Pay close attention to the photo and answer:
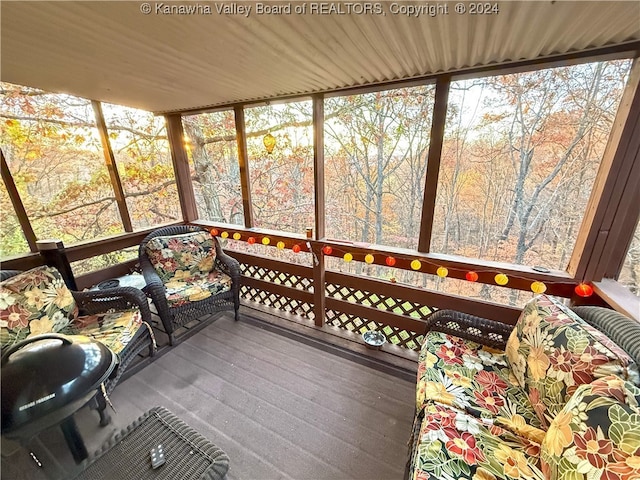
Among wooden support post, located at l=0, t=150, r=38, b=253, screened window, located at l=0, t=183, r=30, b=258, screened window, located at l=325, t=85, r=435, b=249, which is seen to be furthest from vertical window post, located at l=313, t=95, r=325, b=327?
screened window, located at l=0, t=183, r=30, b=258

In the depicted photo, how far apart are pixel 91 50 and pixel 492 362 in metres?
2.93

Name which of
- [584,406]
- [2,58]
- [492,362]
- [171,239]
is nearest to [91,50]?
[2,58]

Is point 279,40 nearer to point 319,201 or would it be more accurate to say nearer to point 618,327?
point 319,201

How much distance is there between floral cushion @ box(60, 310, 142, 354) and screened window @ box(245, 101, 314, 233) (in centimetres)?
182

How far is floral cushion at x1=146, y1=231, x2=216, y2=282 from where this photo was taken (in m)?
2.63

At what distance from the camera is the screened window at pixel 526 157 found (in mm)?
2348

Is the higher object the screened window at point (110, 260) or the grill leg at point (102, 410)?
the screened window at point (110, 260)

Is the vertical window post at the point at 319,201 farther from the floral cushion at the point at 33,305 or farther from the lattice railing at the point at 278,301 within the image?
the floral cushion at the point at 33,305

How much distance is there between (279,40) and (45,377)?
1.79 metres

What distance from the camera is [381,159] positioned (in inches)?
137

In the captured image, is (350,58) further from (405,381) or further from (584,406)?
(405,381)

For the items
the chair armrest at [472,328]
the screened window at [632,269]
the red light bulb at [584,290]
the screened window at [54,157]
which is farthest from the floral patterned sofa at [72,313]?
the screened window at [632,269]

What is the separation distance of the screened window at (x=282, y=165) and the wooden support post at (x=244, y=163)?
520mm

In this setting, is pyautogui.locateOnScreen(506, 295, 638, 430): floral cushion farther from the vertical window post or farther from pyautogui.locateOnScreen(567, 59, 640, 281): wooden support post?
the vertical window post
